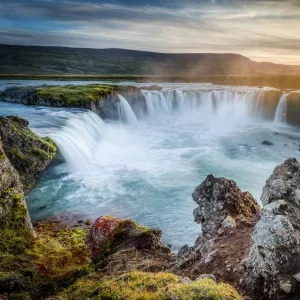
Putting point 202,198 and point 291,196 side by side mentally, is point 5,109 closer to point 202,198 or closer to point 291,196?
point 202,198

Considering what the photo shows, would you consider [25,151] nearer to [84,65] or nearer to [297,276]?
[297,276]

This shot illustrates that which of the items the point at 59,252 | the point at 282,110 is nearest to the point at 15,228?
the point at 59,252

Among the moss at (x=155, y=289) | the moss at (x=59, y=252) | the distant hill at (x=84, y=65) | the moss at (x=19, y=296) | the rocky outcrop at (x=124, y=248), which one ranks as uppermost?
the distant hill at (x=84, y=65)

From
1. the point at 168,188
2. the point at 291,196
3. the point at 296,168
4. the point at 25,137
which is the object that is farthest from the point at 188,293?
the point at 25,137

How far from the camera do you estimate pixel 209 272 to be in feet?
20.0

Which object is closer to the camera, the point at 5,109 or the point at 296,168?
the point at 296,168

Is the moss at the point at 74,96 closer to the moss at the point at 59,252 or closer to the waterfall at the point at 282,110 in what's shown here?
the waterfall at the point at 282,110

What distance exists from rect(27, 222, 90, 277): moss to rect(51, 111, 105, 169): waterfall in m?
9.18

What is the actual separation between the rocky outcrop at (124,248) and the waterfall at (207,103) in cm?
3772

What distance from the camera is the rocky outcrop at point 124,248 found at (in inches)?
297

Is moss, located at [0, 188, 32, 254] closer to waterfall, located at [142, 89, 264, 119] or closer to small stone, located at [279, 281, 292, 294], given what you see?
small stone, located at [279, 281, 292, 294]

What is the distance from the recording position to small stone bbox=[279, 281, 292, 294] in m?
4.96

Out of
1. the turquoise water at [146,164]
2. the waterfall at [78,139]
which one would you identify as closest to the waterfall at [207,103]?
the turquoise water at [146,164]

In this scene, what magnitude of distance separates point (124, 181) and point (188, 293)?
600 inches
